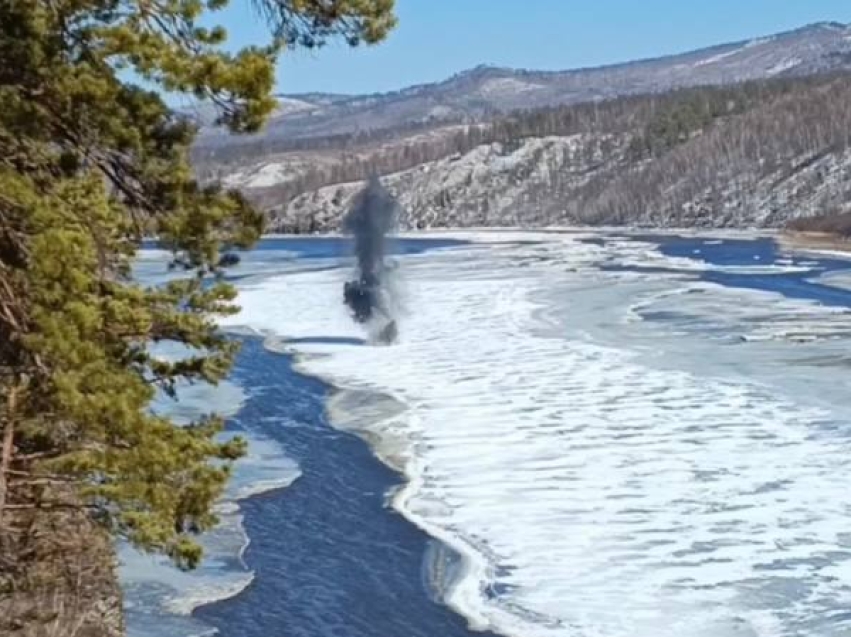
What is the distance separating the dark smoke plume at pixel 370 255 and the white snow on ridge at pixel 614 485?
13.2 feet

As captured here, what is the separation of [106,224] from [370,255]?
37482 millimetres

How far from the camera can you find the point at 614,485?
62.2ft

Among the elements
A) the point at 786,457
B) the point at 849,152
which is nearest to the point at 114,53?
the point at 786,457

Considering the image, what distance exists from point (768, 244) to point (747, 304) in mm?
47846

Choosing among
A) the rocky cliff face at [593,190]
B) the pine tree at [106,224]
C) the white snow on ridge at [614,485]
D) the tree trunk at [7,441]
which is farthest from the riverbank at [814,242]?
the tree trunk at [7,441]

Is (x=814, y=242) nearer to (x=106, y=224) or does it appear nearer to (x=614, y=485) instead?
(x=614, y=485)

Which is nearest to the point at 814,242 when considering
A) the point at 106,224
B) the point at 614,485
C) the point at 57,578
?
the point at 614,485

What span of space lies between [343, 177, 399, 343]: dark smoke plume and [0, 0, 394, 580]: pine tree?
3339cm

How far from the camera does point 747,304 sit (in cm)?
4450

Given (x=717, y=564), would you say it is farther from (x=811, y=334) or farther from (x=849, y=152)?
(x=849, y=152)

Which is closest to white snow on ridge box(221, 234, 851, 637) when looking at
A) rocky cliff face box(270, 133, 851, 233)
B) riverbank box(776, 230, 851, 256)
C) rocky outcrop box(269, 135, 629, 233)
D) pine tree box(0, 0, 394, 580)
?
pine tree box(0, 0, 394, 580)

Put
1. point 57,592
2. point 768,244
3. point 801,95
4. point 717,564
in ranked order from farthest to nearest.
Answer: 1. point 801,95
2. point 768,244
3. point 717,564
4. point 57,592

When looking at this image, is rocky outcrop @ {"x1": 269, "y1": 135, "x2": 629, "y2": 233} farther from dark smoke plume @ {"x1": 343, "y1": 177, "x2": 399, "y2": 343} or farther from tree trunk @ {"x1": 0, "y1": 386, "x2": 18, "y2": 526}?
tree trunk @ {"x1": 0, "y1": 386, "x2": 18, "y2": 526}

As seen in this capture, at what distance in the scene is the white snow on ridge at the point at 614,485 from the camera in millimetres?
13992
